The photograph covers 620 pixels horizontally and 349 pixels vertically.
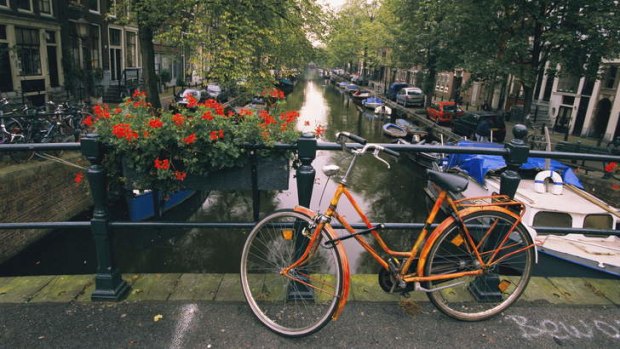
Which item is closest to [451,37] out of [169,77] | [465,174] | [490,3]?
[490,3]

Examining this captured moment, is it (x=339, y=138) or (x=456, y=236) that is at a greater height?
(x=339, y=138)

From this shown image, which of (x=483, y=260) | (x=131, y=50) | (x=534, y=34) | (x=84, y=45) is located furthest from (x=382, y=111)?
(x=483, y=260)

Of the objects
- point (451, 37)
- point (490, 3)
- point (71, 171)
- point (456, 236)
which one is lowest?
point (71, 171)

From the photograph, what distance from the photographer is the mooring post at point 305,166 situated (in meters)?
2.85

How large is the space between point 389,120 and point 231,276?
34.8m

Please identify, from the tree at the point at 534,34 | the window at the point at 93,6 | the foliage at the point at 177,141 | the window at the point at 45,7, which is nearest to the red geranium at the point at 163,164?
the foliage at the point at 177,141

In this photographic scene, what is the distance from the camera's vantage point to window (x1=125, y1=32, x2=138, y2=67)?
30047mm

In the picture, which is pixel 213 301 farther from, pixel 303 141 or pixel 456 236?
pixel 456 236

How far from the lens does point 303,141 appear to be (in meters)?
2.84

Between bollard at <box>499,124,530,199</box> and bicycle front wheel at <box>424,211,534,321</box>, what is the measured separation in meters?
0.36

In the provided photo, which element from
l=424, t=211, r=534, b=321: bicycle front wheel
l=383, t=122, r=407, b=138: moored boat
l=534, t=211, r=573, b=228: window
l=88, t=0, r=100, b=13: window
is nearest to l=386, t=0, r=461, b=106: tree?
l=383, t=122, r=407, b=138: moored boat

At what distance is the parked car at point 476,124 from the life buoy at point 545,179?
1155 centimetres

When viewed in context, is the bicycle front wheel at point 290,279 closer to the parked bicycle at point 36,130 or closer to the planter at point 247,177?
the planter at point 247,177

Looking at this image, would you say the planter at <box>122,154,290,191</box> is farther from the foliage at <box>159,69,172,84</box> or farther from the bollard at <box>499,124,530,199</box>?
the foliage at <box>159,69,172,84</box>
